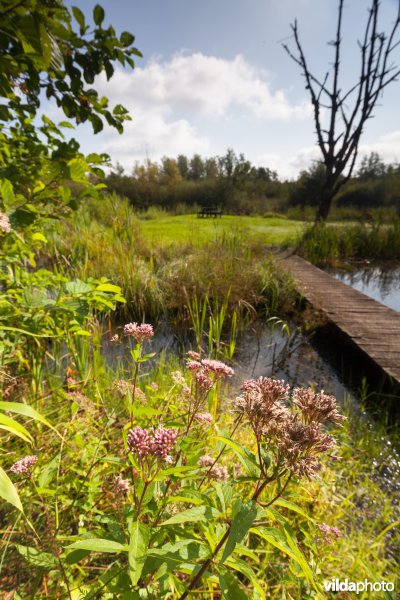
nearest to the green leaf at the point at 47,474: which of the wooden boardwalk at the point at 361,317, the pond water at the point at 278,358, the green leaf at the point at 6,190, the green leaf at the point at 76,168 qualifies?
the green leaf at the point at 6,190

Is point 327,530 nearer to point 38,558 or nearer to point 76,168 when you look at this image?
point 38,558

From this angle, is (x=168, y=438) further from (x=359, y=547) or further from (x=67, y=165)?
(x=359, y=547)

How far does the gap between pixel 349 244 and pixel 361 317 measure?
570 cm

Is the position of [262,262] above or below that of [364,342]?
above

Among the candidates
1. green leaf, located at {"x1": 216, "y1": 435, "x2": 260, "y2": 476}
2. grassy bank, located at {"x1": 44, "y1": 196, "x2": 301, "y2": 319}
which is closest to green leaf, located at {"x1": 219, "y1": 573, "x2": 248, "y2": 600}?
green leaf, located at {"x1": 216, "y1": 435, "x2": 260, "y2": 476}

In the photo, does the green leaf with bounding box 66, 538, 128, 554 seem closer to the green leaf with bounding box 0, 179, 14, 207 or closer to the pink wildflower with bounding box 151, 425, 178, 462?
the pink wildflower with bounding box 151, 425, 178, 462

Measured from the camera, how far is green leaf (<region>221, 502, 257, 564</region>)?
55 cm

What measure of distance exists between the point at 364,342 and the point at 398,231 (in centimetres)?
779

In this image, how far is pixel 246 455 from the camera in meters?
0.76

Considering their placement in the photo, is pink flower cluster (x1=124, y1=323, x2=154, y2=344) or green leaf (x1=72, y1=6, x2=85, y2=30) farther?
green leaf (x1=72, y1=6, x2=85, y2=30)

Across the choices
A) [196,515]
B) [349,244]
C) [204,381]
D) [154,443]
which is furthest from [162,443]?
[349,244]

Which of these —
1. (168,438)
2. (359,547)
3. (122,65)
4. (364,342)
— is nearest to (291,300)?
(364,342)

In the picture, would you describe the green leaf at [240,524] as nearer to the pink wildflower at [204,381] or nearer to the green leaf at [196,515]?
the green leaf at [196,515]

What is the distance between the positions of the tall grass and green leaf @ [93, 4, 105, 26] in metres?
8.32
